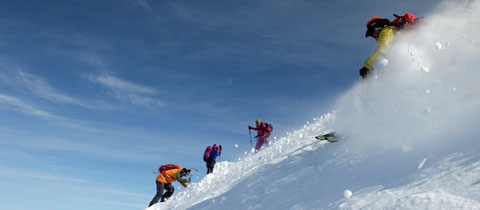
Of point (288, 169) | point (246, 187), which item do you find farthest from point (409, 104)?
point (246, 187)

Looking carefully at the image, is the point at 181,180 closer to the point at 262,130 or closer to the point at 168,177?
the point at 168,177

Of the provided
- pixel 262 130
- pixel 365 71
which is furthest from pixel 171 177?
pixel 365 71

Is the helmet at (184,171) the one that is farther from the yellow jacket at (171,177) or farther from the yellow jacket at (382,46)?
the yellow jacket at (382,46)

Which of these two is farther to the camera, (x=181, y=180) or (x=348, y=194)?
(x=181, y=180)

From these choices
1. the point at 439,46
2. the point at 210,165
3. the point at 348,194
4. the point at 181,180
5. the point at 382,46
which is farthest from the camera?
the point at 210,165

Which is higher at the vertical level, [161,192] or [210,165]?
[210,165]

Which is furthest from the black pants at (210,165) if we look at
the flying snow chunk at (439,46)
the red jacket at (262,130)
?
the flying snow chunk at (439,46)

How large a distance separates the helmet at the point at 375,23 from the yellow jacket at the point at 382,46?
512mm

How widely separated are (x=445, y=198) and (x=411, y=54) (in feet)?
12.5

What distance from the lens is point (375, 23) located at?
7578 mm

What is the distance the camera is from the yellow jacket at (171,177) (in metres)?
13.9

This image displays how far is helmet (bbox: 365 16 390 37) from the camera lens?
7421 millimetres

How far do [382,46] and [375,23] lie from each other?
1.08 metres

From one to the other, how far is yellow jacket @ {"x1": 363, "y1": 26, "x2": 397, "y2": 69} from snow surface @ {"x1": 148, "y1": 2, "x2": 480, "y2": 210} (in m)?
0.24
